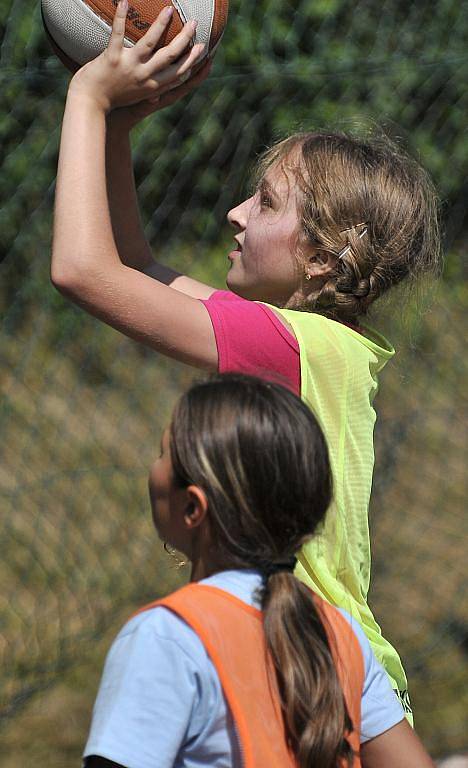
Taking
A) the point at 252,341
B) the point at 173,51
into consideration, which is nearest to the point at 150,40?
the point at 173,51

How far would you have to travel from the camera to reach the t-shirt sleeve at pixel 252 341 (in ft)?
6.90

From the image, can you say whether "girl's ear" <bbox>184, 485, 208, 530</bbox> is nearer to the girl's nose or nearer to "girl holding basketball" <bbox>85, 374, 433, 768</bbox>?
"girl holding basketball" <bbox>85, 374, 433, 768</bbox>

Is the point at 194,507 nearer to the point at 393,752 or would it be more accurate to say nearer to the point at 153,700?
the point at 153,700

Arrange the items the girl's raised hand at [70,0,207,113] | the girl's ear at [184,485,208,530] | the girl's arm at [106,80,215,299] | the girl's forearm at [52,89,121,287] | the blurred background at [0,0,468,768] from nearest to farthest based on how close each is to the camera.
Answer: the girl's ear at [184,485,208,530] < the girl's forearm at [52,89,121,287] < the girl's raised hand at [70,0,207,113] < the girl's arm at [106,80,215,299] < the blurred background at [0,0,468,768]

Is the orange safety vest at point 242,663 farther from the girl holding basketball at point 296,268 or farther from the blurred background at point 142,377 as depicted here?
the blurred background at point 142,377

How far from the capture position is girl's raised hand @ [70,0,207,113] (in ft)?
7.18

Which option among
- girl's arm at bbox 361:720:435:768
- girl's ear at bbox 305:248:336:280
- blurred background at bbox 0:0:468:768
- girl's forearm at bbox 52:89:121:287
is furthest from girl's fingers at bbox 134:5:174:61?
blurred background at bbox 0:0:468:768

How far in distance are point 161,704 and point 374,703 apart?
1.26 ft

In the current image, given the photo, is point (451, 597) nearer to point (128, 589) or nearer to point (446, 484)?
point (446, 484)

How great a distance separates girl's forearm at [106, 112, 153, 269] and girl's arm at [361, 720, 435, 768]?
3.92 feet

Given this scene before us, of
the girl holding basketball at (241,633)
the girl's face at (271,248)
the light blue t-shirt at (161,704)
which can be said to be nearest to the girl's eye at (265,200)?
the girl's face at (271,248)

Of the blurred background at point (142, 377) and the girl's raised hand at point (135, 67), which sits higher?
the girl's raised hand at point (135, 67)

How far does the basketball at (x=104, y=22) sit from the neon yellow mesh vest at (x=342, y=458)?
619mm

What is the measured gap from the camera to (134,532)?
14.8 feet
